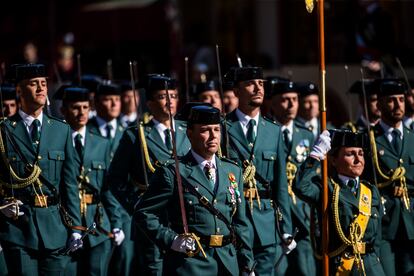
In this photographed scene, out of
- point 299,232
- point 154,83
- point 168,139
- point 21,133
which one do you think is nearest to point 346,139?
point 168,139

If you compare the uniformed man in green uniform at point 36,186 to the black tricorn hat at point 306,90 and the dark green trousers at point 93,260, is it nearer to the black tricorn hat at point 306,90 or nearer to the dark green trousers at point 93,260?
the dark green trousers at point 93,260

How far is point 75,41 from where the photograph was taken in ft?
87.4

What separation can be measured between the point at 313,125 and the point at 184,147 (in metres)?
2.80

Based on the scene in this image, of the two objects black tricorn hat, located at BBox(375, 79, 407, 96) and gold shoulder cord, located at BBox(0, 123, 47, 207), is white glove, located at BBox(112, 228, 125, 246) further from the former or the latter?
black tricorn hat, located at BBox(375, 79, 407, 96)

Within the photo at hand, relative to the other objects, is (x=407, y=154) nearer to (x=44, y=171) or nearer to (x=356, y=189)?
(x=356, y=189)

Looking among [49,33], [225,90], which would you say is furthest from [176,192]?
[49,33]

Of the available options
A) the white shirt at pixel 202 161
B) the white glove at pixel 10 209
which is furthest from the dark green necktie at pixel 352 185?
the white glove at pixel 10 209

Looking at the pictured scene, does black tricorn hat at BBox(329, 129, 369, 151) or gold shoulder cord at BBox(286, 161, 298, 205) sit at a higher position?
black tricorn hat at BBox(329, 129, 369, 151)

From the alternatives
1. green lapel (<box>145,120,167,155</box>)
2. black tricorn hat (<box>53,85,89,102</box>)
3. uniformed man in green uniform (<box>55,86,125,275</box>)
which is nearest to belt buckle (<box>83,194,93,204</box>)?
uniformed man in green uniform (<box>55,86,125,275</box>)

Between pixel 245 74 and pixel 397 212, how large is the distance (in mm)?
2016

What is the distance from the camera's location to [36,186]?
426 inches

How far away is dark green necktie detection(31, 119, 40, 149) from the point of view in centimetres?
1095

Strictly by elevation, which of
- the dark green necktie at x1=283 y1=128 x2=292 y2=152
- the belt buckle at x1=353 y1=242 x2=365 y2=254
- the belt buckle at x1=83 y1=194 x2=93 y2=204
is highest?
the dark green necktie at x1=283 y1=128 x2=292 y2=152

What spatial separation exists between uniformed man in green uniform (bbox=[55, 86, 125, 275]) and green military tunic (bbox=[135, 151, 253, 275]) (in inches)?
107
